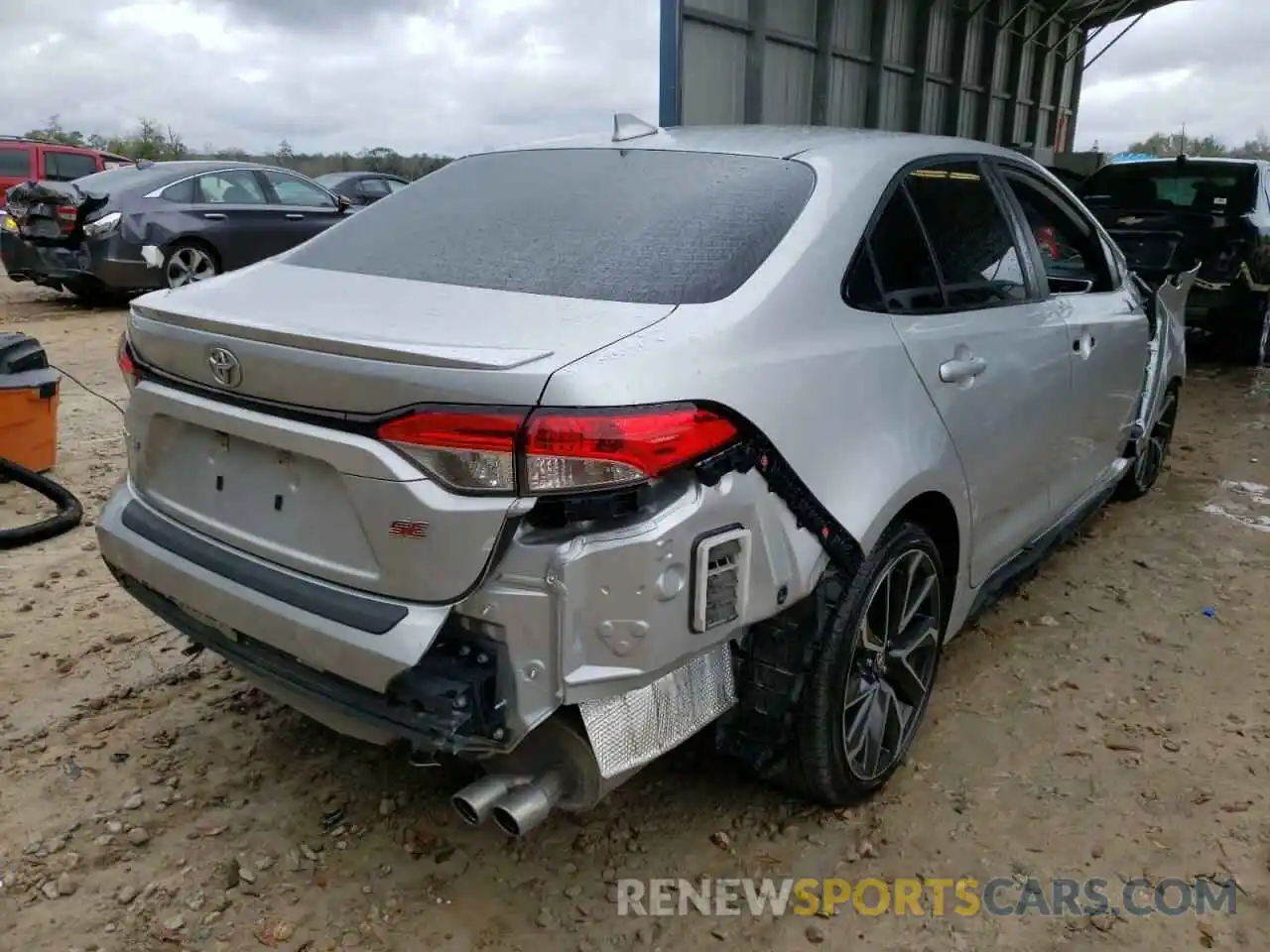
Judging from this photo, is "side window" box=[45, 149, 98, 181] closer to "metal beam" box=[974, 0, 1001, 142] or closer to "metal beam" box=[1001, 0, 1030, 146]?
"metal beam" box=[974, 0, 1001, 142]

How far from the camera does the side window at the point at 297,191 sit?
421 inches

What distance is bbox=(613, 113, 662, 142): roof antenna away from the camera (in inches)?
116

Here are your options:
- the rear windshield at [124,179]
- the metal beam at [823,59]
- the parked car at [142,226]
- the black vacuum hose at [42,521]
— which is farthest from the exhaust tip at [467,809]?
the metal beam at [823,59]

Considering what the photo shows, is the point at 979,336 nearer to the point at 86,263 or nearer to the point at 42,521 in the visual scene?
the point at 42,521

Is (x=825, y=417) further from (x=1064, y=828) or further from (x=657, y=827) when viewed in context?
(x=1064, y=828)

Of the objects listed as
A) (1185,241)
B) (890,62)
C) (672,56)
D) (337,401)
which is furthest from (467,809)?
(890,62)

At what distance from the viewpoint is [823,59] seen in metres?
12.8

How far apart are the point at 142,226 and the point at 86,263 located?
64 centimetres

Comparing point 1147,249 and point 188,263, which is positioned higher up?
point 1147,249

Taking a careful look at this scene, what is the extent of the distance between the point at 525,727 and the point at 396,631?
289 millimetres

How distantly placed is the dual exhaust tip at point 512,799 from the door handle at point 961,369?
136cm

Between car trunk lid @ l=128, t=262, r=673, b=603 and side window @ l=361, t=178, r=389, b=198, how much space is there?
1413 cm

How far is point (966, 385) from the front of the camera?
102 inches

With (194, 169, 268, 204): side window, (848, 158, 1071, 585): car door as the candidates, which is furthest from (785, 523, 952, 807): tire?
(194, 169, 268, 204): side window
